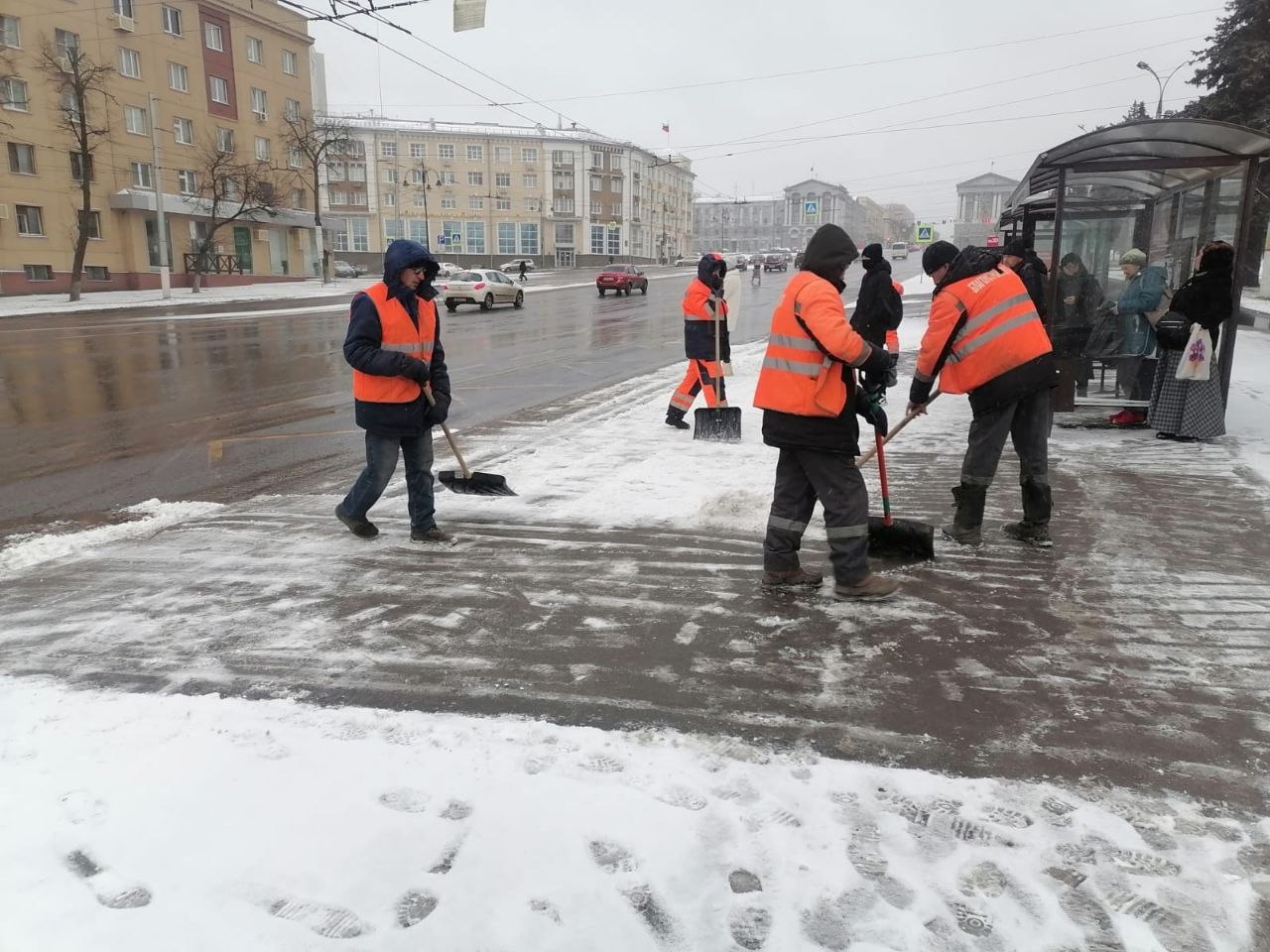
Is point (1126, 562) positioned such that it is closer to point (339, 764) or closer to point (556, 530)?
point (556, 530)

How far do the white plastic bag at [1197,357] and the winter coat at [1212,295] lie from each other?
0.07 m

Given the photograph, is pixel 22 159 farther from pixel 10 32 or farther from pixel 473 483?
pixel 473 483

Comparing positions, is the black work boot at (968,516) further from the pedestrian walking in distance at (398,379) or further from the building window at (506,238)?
the building window at (506,238)

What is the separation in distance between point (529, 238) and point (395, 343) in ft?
271

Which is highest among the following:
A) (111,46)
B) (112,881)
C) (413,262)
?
(111,46)

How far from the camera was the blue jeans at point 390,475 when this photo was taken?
524 cm

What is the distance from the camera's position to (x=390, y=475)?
528cm

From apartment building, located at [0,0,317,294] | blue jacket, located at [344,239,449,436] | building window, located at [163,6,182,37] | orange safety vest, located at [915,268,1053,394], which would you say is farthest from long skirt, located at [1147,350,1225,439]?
building window, located at [163,6,182,37]

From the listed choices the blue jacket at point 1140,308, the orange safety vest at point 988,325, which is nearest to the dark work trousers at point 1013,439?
the orange safety vest at point 988,325

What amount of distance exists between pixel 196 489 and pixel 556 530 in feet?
10.2

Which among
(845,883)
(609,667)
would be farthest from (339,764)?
(845,883)

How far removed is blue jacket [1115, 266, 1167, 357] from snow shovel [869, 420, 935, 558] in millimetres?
5191

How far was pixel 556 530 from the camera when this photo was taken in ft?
17.9

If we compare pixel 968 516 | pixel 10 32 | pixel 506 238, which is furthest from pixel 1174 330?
pixel 506 238
